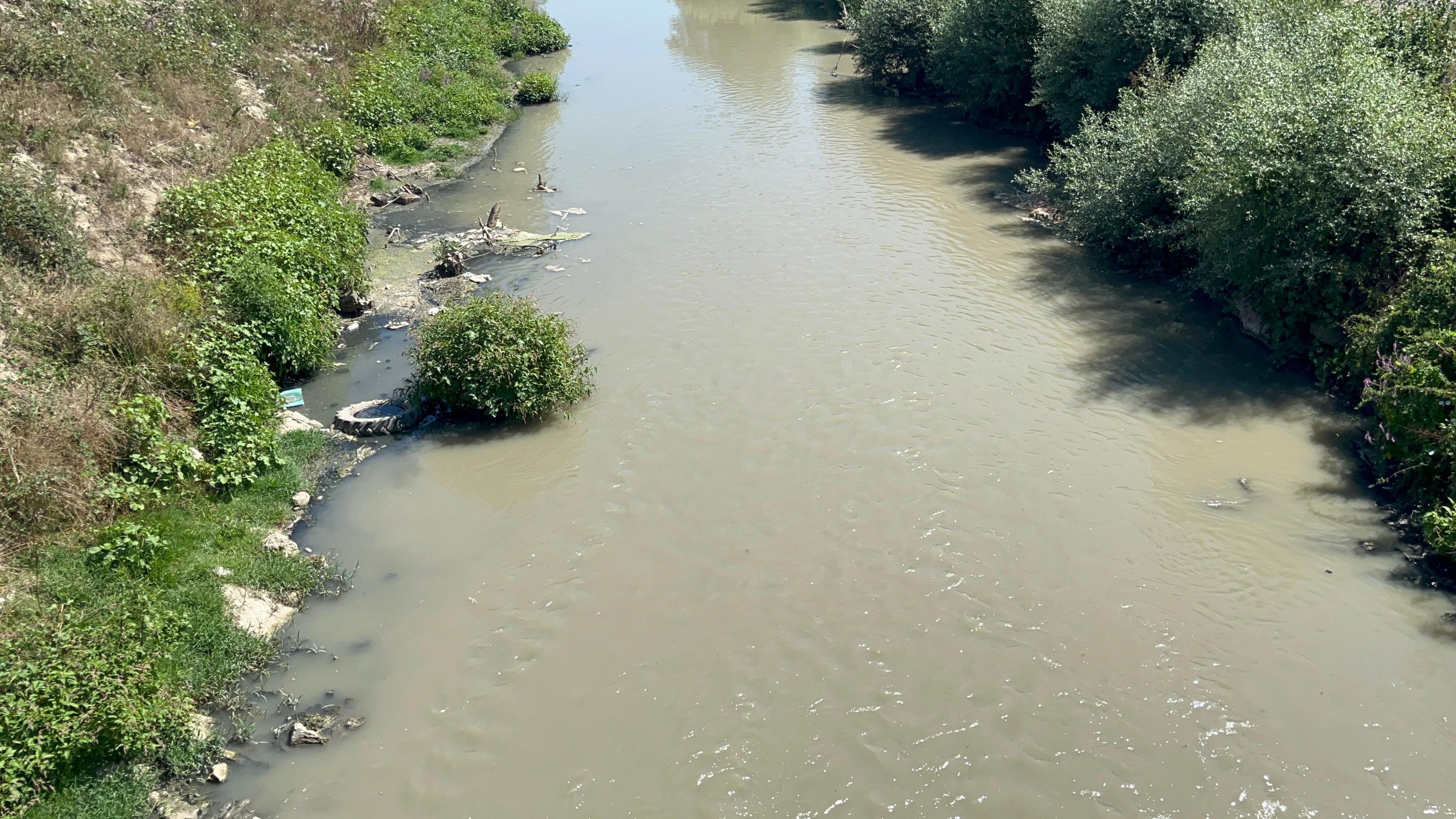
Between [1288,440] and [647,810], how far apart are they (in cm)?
908

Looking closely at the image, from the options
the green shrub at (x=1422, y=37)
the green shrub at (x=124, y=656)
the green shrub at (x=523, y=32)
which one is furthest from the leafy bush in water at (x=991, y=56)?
the green shrub at (x=124, y=656)

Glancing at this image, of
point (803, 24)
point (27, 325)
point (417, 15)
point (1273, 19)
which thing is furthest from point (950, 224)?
point (803, 24)

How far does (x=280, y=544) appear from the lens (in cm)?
1039

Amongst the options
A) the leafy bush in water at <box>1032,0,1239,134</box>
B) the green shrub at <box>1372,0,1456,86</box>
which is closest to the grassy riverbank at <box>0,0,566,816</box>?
the leafy bush in water at <box>1032,0,1239,134</box>

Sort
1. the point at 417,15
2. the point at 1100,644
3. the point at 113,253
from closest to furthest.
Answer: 1. the point at 1100,644
2. the point at 113,253
3. the point at 417,15

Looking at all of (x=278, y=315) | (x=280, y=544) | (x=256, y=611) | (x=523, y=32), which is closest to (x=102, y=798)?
(x=256, y=611)

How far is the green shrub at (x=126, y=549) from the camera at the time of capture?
353 inches

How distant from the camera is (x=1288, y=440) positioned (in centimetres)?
1189

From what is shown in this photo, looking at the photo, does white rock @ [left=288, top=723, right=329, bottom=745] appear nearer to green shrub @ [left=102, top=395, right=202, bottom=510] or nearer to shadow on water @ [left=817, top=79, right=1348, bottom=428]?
green shrub @ [left=102, top=395, right=202, bottom=510]

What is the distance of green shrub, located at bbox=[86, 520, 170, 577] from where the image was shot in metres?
8.97

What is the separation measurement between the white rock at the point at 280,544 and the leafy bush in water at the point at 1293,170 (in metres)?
12.6

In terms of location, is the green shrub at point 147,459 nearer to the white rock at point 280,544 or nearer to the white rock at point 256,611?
the white rock at point 280,544

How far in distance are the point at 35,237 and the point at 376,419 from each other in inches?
193

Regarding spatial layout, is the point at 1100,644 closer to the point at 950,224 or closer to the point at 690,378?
the point at 690,378
